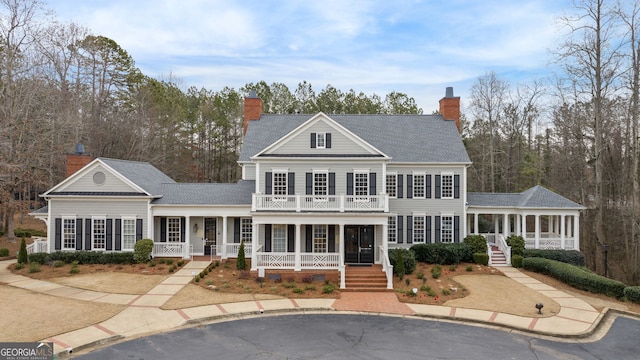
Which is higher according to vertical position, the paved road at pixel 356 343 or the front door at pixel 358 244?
the front door at pixel 358 244

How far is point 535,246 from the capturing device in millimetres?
26031

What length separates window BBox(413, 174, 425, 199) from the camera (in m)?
26.2

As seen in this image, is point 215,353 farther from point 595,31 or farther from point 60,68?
point 60,68

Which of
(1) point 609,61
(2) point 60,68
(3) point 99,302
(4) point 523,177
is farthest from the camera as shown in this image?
(4) point 523,177

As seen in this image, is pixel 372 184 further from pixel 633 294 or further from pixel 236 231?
pixel 633 294

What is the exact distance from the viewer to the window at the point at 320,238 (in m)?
23.6

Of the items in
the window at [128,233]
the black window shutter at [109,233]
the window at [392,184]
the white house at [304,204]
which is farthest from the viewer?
the window at [392,184]

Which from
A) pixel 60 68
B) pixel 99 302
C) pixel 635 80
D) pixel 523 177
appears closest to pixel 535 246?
pixel 635 80

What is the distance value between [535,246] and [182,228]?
23.0 meters

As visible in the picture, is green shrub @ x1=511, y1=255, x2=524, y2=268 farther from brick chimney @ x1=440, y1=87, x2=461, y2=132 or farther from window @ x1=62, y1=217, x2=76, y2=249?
window @ x1=62, y1=217, x2=76, y2=249

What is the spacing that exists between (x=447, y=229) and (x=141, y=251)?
1902 cm

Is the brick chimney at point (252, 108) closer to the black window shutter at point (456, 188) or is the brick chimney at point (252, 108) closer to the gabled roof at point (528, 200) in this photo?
the black window shutter at point (456, 188)

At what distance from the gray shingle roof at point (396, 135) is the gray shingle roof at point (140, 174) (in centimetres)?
593

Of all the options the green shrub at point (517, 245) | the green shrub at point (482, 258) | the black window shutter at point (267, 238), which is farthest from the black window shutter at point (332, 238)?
the green shrub at point (517, 245)
